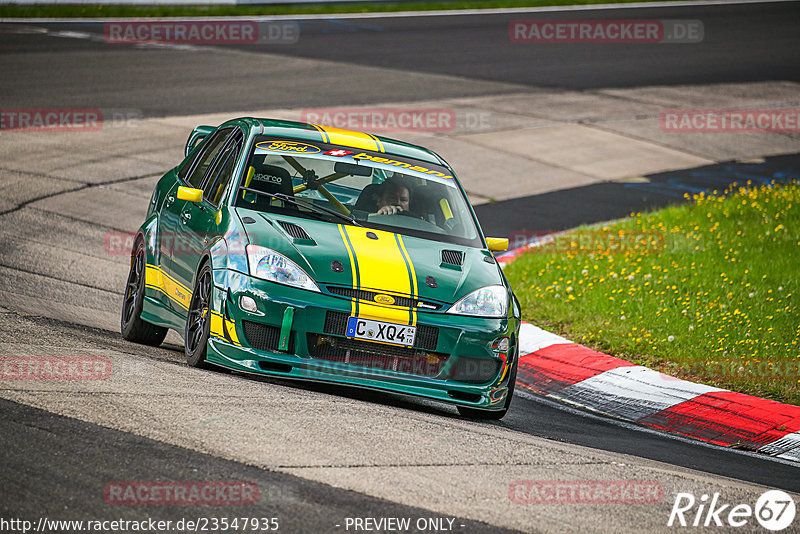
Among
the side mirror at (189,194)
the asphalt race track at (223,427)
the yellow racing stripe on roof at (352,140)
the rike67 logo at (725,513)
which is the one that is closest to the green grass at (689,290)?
the asphalt race track at (223,427)

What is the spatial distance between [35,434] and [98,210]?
7873 mm

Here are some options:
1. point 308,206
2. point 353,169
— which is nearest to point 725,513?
point 308,206

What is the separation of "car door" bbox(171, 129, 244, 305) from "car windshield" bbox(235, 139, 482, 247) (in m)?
0.21

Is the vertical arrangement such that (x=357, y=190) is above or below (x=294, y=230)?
above

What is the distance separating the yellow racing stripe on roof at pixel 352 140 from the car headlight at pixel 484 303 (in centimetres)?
166

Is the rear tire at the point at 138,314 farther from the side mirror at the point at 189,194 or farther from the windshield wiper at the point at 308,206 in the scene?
the windshield wiper at the point at 308,206

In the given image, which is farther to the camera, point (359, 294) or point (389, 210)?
point (389, 210)

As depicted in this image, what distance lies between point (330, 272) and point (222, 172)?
1.53m

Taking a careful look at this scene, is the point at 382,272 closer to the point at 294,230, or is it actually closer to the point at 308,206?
the point at 294,230

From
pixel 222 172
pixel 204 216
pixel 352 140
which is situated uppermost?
pixel 352 140

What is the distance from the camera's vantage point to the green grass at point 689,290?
881 centimetres

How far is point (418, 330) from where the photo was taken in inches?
259

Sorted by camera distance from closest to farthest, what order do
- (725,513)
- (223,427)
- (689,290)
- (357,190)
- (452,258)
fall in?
(725,513) → (223,427) → (452,258) → (357,190) → (689,290)


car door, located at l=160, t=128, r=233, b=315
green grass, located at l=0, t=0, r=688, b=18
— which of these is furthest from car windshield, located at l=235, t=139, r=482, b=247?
green grass, located at l=0, t=0, r=688, b=18
